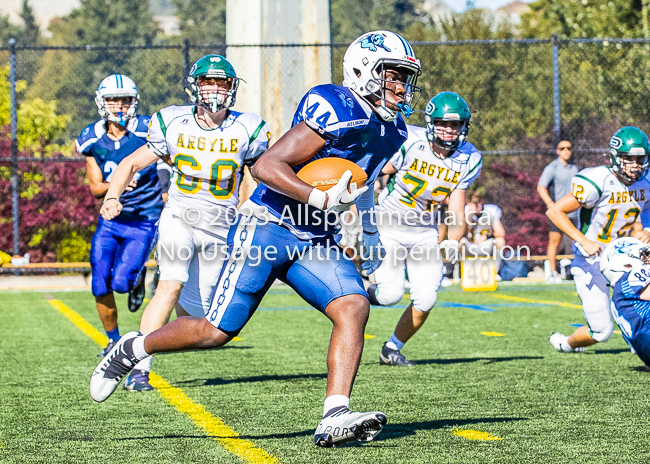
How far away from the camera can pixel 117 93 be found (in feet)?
21.5

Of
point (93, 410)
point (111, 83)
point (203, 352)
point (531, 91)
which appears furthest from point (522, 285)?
point (531, 91)

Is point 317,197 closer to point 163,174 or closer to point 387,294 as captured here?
point 387,294

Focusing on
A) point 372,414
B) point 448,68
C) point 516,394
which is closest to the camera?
point 372,414

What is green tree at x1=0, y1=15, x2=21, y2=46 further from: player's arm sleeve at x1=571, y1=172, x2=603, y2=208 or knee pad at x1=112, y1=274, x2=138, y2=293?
player's arm sleeve at x1=571, y1=172, x2=603, y2=208

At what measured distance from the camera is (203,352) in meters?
6.87

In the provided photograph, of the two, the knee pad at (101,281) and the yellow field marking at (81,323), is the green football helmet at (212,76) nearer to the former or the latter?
the knee pad at (101,281)

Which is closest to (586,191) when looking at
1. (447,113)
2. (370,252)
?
(447,113)

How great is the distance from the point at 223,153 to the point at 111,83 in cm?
162

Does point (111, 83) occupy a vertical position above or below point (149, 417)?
above

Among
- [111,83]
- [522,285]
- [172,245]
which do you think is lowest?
[522,285]

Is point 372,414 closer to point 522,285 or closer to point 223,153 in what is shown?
point 223,153

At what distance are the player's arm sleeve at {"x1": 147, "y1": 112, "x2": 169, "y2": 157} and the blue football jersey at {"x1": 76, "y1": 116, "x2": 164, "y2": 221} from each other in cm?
118

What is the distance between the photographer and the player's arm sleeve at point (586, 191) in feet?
20.3

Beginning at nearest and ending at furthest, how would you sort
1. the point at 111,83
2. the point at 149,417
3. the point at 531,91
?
the point at 149,417 → the point at 111,83 → the point at 531,91
